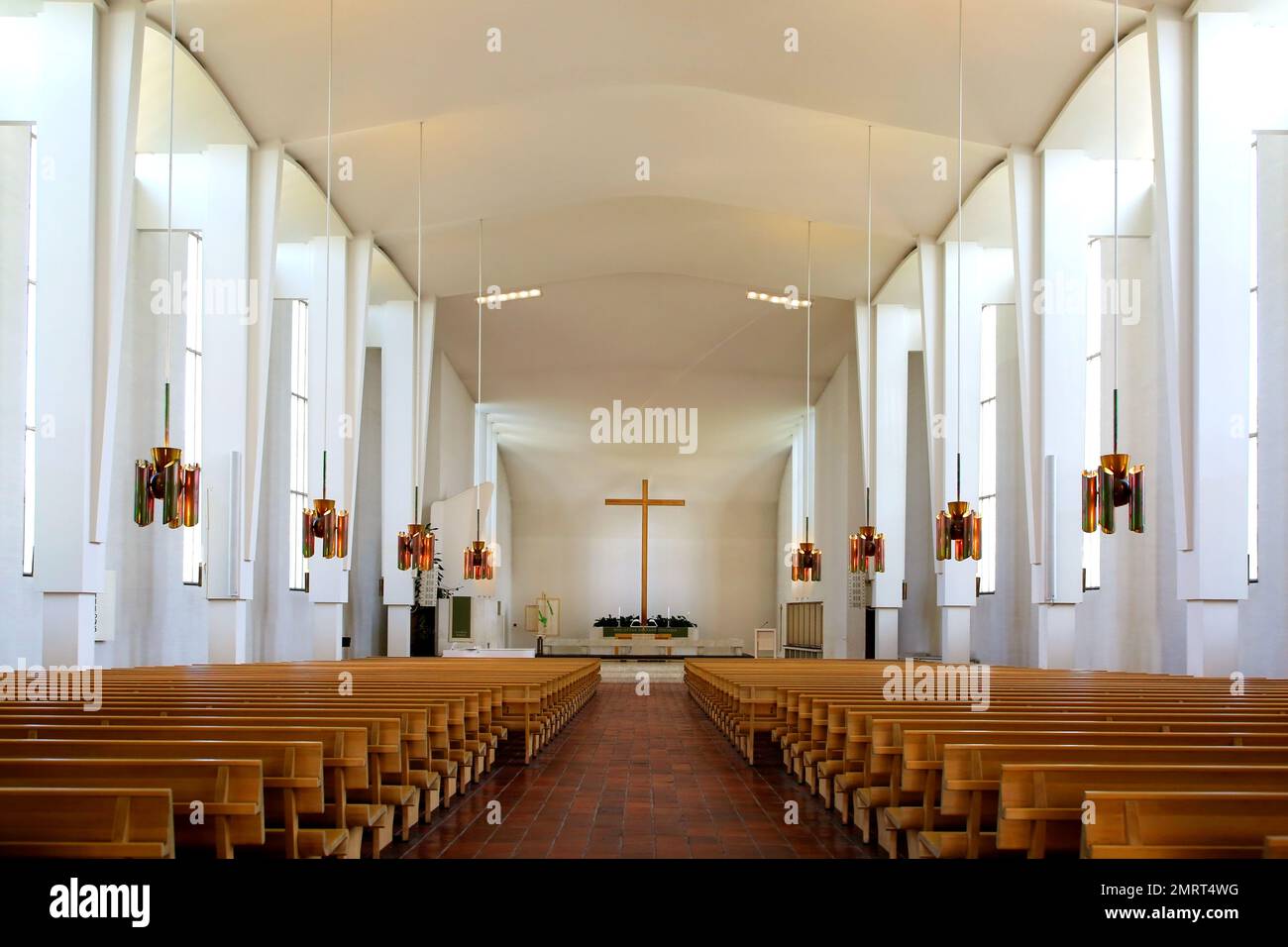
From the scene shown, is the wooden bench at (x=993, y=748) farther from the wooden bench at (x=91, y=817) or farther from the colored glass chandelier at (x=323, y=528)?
the colored glass chandelier at (x=323, y=528)

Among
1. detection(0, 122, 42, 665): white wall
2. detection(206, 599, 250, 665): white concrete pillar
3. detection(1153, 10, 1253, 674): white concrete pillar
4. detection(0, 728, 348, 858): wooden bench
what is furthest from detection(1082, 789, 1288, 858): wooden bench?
detection(206, 599, 250, 665): white concrete pillar

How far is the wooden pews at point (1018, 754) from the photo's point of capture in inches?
130

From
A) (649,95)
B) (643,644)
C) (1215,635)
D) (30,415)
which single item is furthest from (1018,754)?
(643,644)

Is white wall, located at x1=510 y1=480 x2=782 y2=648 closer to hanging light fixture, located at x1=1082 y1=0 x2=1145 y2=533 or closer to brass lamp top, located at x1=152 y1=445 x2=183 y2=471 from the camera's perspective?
hanging light fixture, located at x1=1082 y1=0 x2=1145 y2=533

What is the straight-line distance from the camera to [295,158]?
13078 mm

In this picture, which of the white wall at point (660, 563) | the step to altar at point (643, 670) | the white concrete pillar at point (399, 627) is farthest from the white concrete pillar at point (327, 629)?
the white wall at point (660, 563)

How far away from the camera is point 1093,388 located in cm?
1456

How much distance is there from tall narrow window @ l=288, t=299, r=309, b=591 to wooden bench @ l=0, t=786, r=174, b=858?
14.6m

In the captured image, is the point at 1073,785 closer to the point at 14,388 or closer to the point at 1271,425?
the point at 1271,425

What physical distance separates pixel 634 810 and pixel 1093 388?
10.4m

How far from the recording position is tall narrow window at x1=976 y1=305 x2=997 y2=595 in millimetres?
17562

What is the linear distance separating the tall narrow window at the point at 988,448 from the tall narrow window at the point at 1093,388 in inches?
111

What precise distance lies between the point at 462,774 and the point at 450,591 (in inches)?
567
